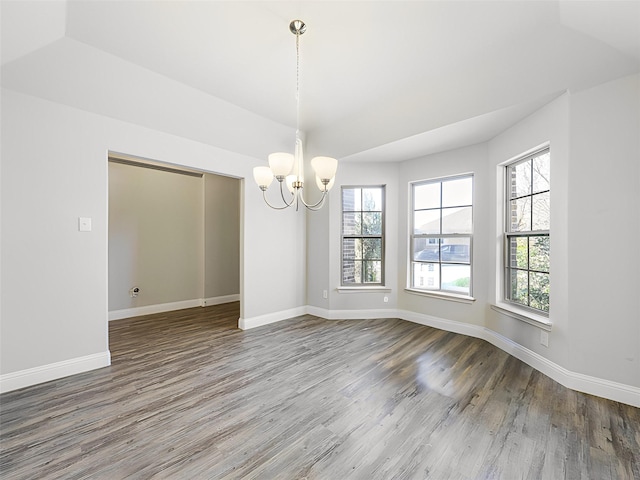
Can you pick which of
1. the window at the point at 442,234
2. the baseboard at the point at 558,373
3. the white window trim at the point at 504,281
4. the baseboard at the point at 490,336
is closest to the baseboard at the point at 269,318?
the baseboard at the point at 490,336

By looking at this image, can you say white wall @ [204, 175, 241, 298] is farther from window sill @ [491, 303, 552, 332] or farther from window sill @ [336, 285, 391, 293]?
window sill @ [491, 303, 552, 332]

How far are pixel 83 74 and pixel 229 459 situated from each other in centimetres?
322

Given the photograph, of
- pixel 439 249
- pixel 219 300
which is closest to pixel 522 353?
pixel 439 249

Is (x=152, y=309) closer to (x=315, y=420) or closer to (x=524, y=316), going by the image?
(x=315, y=420)

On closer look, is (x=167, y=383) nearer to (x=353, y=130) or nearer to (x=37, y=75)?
(x=37, y=75)

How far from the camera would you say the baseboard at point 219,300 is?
5.34 metres

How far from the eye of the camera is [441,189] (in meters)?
3.98

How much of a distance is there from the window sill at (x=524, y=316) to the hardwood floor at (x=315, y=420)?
43 cm

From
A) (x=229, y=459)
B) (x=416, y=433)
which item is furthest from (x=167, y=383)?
(x=416, y=433)

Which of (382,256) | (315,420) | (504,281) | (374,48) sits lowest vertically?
(315,420)

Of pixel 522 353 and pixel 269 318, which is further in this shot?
pixel 269 318

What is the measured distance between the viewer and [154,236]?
4.83 metres

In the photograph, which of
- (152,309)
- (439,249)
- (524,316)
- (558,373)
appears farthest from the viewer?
(152,309)

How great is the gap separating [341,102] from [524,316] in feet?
10.2
